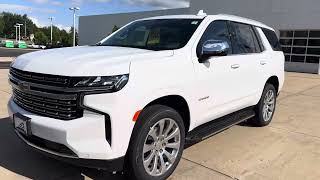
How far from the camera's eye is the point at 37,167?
4.39m

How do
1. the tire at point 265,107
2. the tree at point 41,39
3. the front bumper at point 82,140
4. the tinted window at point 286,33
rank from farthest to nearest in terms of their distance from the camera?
the tree at point 41,39
the tinted window at point 286,33
the tire at point 265,107
the front bumper at point 82,140

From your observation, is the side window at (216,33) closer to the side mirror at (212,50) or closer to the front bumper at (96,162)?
the side mirror at (212,50)

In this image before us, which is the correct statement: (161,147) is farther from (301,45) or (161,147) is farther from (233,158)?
(301,45)

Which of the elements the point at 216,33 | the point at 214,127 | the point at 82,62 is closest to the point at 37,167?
the point at 82,62

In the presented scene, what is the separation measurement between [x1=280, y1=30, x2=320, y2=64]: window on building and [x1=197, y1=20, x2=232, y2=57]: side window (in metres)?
19.2

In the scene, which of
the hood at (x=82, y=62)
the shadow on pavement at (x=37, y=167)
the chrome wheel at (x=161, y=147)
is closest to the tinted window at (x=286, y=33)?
the hood at (x=82, y=62)

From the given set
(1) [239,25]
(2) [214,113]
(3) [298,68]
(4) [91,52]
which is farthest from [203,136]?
(3) [298,68]

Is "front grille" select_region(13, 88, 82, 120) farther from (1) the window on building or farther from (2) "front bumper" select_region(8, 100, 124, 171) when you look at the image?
(1) the window on building

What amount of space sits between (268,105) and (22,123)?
4538 millimetres

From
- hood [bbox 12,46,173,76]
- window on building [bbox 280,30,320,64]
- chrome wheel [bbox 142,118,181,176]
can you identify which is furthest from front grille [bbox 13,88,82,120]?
window on building [bbox 280,30,320,64]

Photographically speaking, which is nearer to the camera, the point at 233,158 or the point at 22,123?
the point at 22,123

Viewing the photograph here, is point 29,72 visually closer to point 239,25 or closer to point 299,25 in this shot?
point 239,25

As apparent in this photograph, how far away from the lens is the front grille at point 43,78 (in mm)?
3432

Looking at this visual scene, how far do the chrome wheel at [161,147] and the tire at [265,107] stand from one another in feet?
8.66
